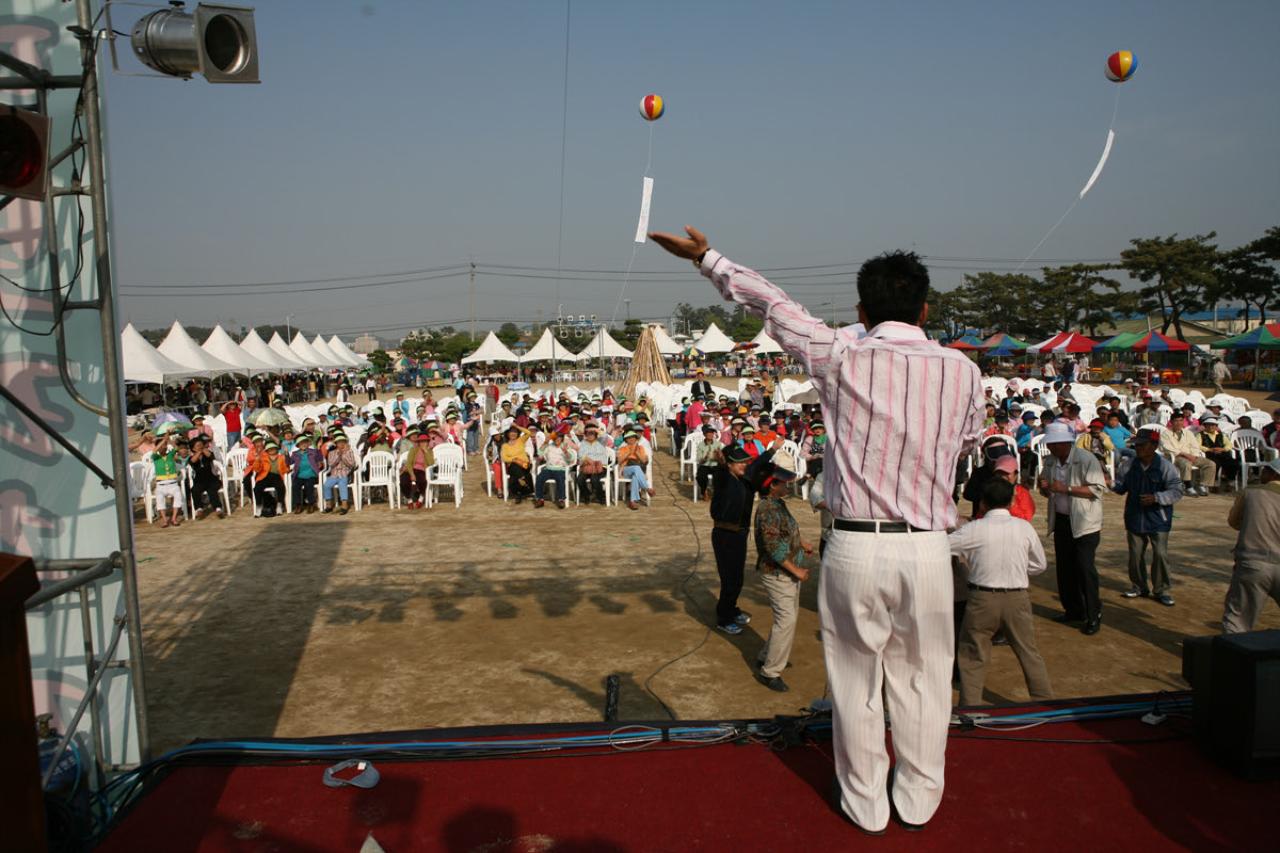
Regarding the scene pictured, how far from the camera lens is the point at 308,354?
37625mm

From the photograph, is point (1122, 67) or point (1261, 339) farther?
point (1261, 339)

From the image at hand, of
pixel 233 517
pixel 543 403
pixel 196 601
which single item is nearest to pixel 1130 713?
pixel 196 601

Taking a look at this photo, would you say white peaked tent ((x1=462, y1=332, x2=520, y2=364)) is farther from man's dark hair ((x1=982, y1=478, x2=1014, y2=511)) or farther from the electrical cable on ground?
man's dark hair ((x1=982, y1=478, x2=1014, y2=511))

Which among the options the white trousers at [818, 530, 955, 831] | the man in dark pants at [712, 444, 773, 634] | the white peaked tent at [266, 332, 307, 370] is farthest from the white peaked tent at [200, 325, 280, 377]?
the white trousers at [818, 530, 955, 831]

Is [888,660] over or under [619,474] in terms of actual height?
over

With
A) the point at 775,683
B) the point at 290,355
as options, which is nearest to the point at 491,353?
the point at 290,355

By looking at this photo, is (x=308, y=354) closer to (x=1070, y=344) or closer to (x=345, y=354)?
(x=345, y=354)

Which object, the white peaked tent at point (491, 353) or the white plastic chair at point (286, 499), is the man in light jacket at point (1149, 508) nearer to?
the white plastic chair at point (286, 499)

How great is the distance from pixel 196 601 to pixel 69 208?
5.53 metres

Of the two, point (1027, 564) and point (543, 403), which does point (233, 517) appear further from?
point (1027, 564)

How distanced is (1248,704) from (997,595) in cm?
173

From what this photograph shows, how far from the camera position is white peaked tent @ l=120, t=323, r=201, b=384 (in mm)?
21438

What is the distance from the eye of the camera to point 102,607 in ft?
10.4

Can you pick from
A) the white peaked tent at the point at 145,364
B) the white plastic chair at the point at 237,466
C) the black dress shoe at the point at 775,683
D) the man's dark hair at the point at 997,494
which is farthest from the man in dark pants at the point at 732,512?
the white peaked tent at the point at 145,364
